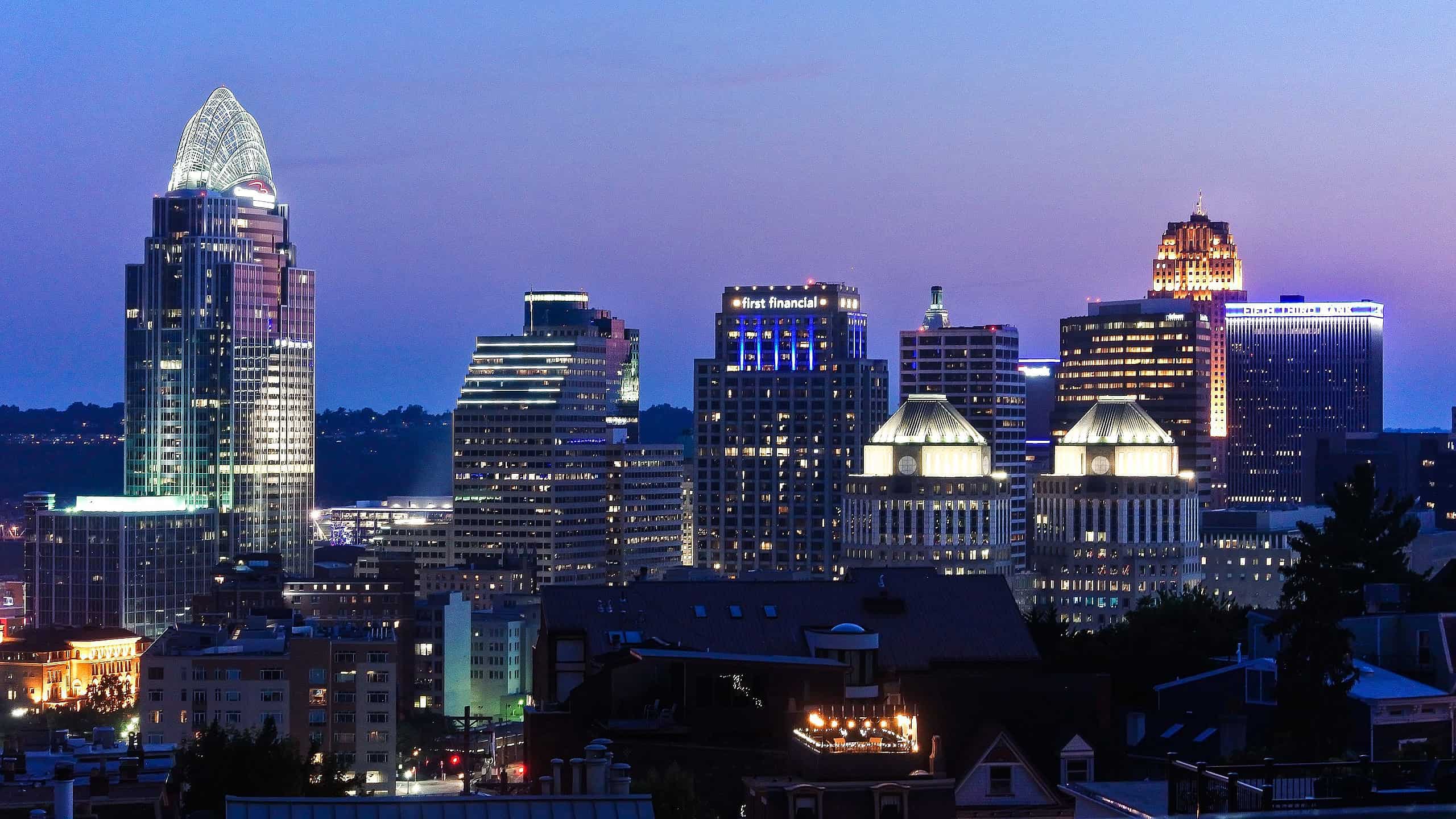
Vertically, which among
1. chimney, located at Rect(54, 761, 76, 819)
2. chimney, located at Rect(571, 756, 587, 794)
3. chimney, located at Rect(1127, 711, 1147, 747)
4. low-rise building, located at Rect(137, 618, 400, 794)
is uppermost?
chimney, located at Rect(54, 761, 76, 819)

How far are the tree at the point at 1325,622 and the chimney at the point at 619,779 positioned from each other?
23.0 meters

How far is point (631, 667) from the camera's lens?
78.3 m

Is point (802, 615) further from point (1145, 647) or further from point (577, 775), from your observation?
point (577, 775)

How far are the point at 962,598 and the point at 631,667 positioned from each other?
15.7 meters

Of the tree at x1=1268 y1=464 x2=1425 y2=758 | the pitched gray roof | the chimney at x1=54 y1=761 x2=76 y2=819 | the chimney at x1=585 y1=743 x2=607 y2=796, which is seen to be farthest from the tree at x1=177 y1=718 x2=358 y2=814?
the tree at x1=1268 y1=464 x2=1425 y2=758

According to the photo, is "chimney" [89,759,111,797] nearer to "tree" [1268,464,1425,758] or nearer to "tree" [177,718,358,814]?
"tree" [177,718,358,814]

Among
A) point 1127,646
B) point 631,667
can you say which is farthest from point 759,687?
point 1127,646

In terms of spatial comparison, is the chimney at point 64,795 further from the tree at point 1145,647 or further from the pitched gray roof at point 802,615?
the tree at point 1145,647

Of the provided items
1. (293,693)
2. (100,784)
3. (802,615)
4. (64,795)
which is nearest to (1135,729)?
(802,615)

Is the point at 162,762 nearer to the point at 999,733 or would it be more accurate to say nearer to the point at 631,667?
the point at 631,667

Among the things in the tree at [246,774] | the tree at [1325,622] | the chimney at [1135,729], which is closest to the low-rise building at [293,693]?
the tree at [246,774]

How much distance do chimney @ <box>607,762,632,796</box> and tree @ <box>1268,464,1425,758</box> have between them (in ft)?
75.4

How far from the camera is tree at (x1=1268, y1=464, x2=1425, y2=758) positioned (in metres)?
75.4

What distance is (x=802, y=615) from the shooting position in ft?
287
